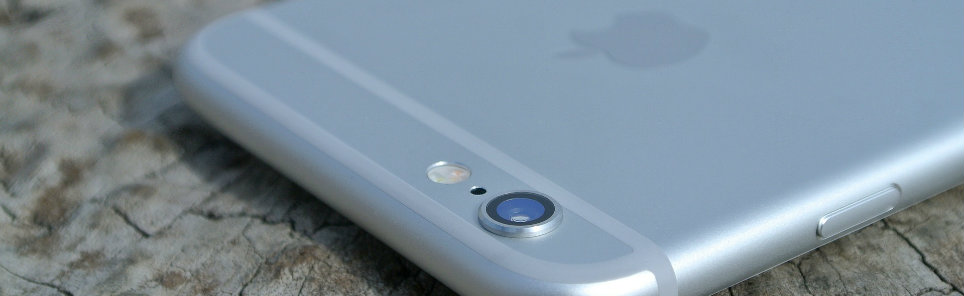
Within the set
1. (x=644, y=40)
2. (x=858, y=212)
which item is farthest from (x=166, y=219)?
(x=858, y=212)

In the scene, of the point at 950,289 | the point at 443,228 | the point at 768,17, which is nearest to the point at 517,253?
the point at 443,228

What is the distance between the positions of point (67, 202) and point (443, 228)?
522mm

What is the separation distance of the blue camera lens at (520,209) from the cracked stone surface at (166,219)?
0.45ft

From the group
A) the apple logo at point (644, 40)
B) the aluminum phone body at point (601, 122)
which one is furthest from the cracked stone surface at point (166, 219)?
the apple logo at point (644, 40)

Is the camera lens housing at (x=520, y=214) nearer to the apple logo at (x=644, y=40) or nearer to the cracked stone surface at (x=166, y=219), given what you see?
the cracked stone surface at (x=166, y=219)

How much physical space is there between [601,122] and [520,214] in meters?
0.19

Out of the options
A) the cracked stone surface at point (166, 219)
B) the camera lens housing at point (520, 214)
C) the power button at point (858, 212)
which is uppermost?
the power button at point (858, 212)

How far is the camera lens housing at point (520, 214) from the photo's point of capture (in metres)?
1.19

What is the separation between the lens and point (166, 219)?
146cm

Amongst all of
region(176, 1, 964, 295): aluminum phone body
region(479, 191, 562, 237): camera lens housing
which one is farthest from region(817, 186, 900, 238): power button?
region(479, 191, 562, 237): camera lens housing

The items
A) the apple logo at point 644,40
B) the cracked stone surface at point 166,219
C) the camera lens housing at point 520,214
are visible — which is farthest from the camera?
the apple logo at point 644,40

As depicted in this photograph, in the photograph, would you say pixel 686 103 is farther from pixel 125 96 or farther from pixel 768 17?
pixel 125 96

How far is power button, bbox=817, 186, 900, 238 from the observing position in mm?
1248

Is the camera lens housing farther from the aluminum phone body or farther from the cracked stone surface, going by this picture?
the cracked stone surface
